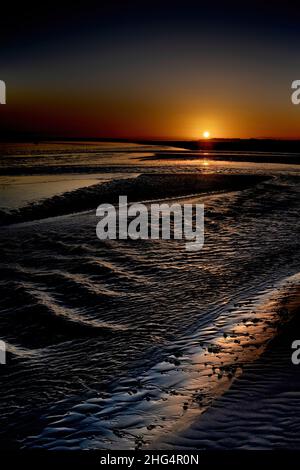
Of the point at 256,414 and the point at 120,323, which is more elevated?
the point at 120,323

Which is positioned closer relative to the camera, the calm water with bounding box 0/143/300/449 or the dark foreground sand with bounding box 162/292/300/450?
the dark foreground sand with bounding box 162/292/300/450

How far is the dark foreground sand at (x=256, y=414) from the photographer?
3.78 meters

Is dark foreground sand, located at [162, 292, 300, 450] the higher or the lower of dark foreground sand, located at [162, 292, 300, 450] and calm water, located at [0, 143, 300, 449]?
the lower

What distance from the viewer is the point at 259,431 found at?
12.8ft

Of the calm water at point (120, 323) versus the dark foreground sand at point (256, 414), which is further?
the calm water at point (120, 323)

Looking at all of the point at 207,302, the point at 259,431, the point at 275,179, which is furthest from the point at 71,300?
the point at 275,179

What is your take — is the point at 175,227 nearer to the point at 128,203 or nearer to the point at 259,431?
the point at 128,203

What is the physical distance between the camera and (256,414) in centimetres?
414

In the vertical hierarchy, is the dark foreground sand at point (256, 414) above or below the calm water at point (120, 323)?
below

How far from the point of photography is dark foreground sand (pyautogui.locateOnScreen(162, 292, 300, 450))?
3.78 m

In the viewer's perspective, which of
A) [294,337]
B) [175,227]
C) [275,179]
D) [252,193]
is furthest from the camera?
[275,179]

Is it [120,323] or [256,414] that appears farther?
[120,323]
